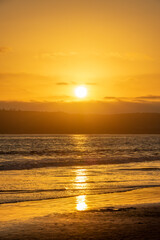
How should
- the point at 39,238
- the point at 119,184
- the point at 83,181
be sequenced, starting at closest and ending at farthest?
the point at 39,238, the point at 119,184, the point at 83,181

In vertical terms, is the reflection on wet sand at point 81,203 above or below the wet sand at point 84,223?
above

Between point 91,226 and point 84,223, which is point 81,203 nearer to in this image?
point 84,223

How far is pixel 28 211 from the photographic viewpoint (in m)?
11.9

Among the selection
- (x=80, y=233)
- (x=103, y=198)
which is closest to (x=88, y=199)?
(x=103, y=198)

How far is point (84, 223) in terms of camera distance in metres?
10.2

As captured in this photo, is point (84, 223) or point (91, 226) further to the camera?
point (84, 223)

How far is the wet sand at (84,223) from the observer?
9.02 m

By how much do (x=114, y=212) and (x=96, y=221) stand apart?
127 cm

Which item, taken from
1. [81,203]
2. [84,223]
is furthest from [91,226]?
[81,203]

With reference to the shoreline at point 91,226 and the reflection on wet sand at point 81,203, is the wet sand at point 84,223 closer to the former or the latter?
the shoreline at point 91,226

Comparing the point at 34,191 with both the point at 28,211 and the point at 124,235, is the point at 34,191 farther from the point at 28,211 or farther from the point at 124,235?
the point at 124,235

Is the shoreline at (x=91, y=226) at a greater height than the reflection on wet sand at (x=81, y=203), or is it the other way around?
the reflection on wet sand at (x=81, y=203)

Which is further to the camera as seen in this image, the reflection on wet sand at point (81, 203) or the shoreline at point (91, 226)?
the reflection on wet sand at point (81, 203)

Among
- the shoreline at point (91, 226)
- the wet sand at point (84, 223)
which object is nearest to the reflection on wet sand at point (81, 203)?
the wet sand at point (84, 223)
